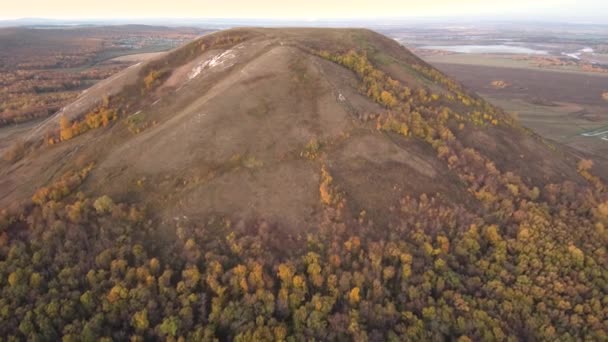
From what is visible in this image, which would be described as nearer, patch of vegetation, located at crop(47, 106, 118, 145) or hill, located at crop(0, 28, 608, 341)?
hill, located at crop(0, 28, 608, 341)

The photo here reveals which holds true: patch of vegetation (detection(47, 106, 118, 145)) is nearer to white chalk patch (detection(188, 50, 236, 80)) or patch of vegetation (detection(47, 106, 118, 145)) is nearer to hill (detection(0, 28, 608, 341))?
hill (detection(0, 28, 608, 341))

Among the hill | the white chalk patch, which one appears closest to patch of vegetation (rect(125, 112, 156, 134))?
the hill

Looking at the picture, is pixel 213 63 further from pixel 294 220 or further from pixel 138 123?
pixel 294 220

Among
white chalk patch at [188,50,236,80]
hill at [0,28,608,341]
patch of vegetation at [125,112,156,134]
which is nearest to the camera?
hill at [0,28,608,341]

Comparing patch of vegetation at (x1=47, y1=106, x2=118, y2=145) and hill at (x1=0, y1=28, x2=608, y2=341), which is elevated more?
patch of vegetation at (x1=47, y1=106, x2=118, y2=145)

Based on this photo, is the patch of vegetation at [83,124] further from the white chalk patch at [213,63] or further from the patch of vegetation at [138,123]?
the white chalk patch at [213,63]

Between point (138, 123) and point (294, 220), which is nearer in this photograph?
point (294, 220)

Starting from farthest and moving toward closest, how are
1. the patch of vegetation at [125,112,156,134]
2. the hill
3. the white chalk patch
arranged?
1. the white chalk patch
2. the patch of vegetation at [125,112,156,134]
3. the hill

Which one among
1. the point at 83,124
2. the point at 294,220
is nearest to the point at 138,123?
the point at 83,124
